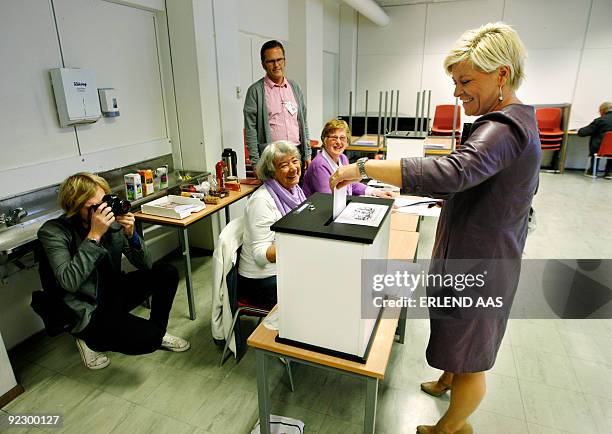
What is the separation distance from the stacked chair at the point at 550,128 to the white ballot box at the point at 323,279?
6.37 metres

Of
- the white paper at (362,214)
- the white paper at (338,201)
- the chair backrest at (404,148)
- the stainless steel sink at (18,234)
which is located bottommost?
the stainless steel sink at (18,234)

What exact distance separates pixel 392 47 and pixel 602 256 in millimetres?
5278

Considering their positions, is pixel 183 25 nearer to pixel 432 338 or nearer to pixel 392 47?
pixel 432 338

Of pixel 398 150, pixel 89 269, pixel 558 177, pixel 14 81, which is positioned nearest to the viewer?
pixel 89 269

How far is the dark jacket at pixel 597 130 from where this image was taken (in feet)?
18.4

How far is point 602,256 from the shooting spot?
3.41m

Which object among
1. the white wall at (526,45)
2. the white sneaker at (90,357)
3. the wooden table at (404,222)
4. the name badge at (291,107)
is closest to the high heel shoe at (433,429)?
the wooden table at (404,222)

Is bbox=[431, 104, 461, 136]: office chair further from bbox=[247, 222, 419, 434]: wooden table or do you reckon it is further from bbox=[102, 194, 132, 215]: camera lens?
bbox=[247, 222, 419, 434]: wooden table

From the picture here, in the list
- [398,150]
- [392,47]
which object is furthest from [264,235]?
[392,47]

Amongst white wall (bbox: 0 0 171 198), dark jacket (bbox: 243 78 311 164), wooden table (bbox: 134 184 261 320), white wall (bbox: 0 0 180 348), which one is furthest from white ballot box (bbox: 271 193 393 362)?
dark jacket (bbox: 243 78 311 164)

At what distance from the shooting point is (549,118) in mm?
6270

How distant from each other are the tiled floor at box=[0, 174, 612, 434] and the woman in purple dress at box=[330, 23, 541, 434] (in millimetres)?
625

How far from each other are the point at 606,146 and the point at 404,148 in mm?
4357

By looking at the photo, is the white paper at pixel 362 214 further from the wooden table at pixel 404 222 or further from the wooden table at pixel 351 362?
the wooden table at pixel 404 222
